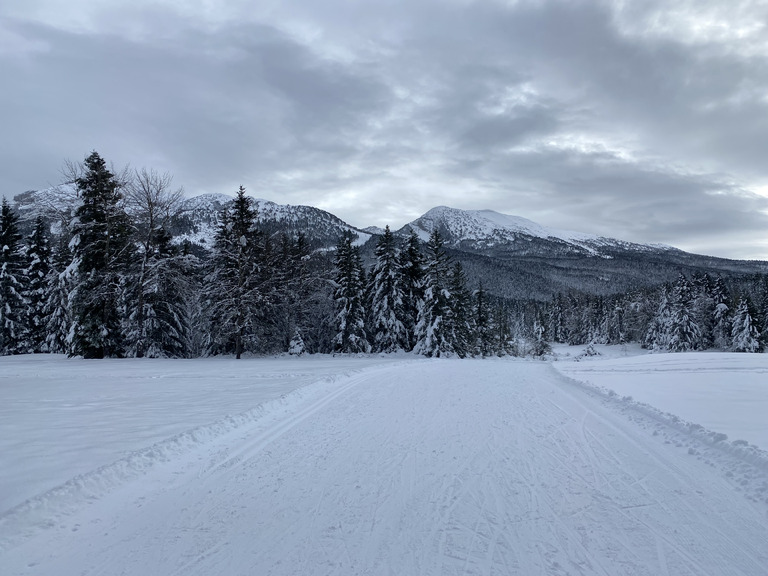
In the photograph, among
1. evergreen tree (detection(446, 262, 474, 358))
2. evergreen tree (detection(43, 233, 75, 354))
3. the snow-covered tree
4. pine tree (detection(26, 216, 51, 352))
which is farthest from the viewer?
evergreen tree (detection(446, 262, 474, 358))

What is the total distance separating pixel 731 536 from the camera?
12.9 ft

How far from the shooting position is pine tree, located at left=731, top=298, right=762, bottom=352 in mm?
49062

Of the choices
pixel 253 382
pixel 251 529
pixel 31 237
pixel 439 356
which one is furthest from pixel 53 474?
pixel 31 237

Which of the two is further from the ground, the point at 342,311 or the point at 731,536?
the point at 342,311

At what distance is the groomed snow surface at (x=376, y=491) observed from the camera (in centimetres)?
360

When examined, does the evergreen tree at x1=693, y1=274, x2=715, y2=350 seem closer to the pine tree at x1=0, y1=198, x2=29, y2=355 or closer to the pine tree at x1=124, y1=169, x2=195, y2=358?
the pine tree at x1=124, y1=169, x2=195, y2=358

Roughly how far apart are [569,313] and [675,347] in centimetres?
6725

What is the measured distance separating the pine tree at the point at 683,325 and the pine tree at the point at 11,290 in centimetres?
6954

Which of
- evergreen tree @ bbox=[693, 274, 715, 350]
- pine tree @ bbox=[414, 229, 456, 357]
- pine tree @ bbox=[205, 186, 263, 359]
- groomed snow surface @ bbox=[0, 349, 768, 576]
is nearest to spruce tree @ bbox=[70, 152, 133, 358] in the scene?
pine tree @ bbox=[205, 186, 263, 359]

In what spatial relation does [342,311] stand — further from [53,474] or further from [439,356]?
[53,474]

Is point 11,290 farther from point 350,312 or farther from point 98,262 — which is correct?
point 350,312

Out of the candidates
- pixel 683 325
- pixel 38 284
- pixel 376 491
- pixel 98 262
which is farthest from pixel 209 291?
pixel 683 325

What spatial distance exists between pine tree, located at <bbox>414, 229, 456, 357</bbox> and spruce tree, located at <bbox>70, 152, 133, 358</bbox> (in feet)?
72.3

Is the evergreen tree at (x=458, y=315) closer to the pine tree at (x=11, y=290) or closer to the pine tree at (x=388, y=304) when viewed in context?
the pine tree at (x=388, y=304)
